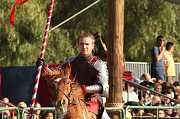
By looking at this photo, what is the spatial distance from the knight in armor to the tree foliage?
1533 cm

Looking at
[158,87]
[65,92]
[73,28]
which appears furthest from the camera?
[73,28]

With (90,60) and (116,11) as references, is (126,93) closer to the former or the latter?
(116,11)

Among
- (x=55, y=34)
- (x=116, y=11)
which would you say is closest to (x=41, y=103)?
(x=116, y=11)

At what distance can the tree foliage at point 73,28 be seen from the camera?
25297mm

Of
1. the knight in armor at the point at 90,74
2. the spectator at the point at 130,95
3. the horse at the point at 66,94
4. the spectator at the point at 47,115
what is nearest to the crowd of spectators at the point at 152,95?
the spectator at the point at 130,95

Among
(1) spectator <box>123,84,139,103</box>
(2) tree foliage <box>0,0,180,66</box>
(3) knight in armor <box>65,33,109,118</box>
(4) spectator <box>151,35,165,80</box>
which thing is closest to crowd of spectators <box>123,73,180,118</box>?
(1) spectator <box>123,84,139,103</box>

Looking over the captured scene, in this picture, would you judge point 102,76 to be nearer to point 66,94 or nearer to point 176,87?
point 66,94

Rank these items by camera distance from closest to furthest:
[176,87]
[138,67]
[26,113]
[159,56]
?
[26,113] < [159,56] < [176,87] < [138,67]

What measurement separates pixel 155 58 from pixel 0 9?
8793mm

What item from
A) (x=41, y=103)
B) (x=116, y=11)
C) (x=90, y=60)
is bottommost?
(x=41, y=103)

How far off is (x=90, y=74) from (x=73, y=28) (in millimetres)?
18217

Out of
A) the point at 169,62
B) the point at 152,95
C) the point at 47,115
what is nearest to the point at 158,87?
the point at 152,95

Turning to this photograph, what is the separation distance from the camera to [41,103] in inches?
528

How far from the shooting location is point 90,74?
9.38 meters
